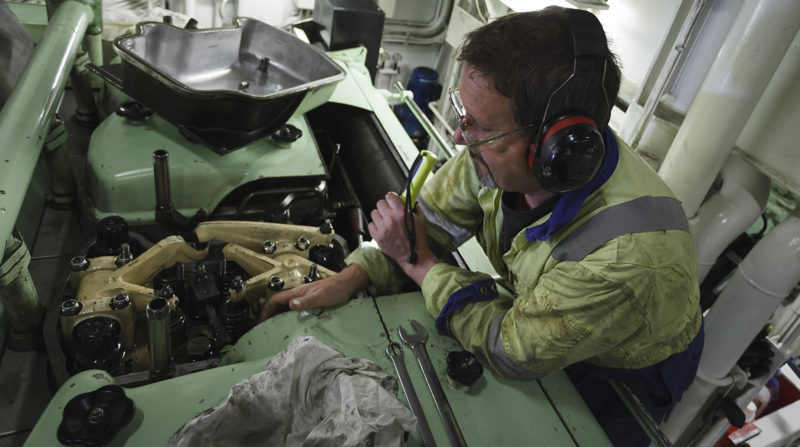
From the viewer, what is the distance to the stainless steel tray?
1.46 metres

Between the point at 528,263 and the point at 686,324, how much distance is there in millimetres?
391

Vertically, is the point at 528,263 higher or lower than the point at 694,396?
higher

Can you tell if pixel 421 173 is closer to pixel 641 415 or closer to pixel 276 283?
pixel 276 283

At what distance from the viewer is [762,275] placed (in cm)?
181

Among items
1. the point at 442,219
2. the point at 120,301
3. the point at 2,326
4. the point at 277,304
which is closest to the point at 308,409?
the point at 277,304

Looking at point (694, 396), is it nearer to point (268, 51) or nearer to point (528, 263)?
point (528, 263)

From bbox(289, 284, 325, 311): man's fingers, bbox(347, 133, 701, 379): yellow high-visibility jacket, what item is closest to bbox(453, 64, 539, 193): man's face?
bbox(347, 133, 701, 379): yellow high-visibility jacket

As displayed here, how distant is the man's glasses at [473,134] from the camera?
3.44 feet

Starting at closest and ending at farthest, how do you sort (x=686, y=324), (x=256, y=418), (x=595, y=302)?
1. (x=256, y=418)
2. (x=595, y=302)
3. (x=686, y=324)

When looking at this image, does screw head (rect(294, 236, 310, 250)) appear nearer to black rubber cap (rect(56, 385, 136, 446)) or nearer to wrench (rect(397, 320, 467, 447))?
wrench (rect(397, 320, 467, 447))

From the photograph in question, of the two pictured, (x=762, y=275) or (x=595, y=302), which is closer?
(x=595, y=302)

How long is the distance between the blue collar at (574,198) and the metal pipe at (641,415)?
0.46 meters

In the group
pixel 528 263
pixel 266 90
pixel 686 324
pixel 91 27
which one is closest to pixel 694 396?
pixel 686 324

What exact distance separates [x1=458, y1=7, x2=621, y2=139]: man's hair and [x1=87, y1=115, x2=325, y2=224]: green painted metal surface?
0.91 m
